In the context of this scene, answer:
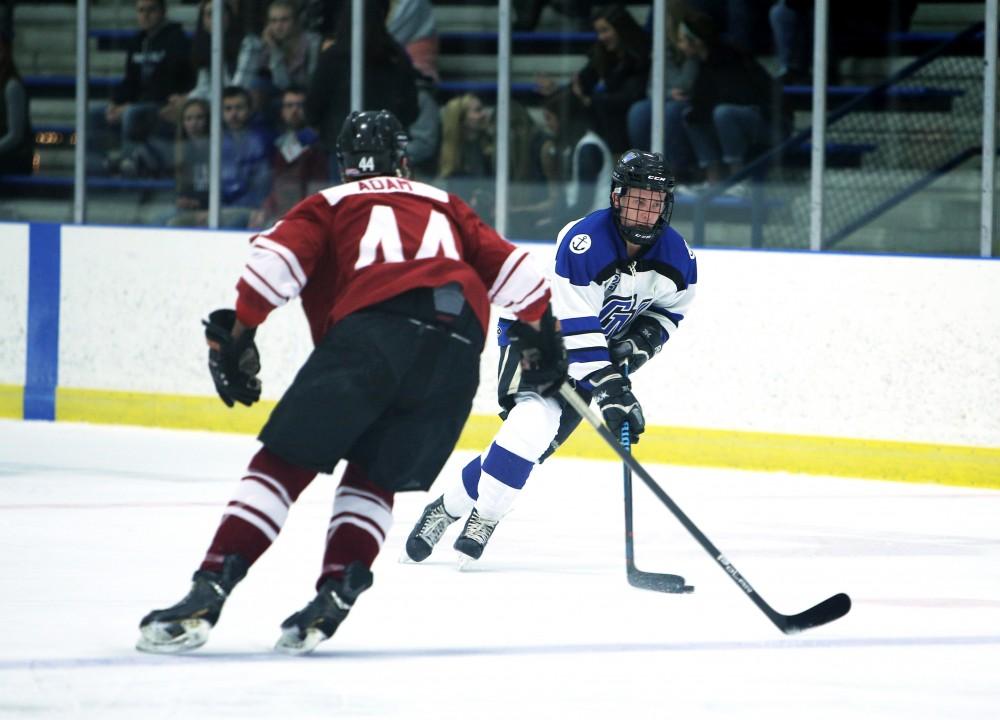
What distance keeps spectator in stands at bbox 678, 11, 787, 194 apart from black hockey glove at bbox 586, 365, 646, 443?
2.91 m

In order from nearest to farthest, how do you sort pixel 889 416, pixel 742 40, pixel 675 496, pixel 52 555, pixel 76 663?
pixel 76 663 → pixel 52 555 → pixel 675 496 → pixel 889 416 → pixel 742 40

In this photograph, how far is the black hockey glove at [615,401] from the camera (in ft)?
15.5

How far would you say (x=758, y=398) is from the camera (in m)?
7.12

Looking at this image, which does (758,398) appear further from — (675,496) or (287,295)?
(287,295)

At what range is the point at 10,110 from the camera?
916 centimetres

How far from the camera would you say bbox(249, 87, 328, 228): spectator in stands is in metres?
8.43

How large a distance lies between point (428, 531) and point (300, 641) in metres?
1.34

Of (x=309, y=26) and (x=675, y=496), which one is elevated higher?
(x=309, y=26)

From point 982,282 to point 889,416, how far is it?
552mm

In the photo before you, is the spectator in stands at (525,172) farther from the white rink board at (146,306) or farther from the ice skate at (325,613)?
the ice skate at (325,613)

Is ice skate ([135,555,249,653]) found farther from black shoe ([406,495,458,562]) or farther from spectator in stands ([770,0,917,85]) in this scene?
spectator in stands ([770,0,917,85])

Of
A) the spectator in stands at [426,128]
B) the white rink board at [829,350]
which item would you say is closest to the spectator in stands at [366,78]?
the spectator in stands at [426,128]

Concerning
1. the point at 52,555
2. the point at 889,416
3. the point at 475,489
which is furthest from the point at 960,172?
the point at 52,555

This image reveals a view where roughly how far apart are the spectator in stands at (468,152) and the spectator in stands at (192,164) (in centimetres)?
111
